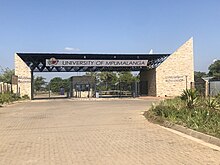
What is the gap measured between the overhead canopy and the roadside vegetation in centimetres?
3199

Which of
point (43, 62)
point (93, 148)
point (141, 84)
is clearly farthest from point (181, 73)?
point (93, 148)

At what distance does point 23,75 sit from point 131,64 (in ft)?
51.6

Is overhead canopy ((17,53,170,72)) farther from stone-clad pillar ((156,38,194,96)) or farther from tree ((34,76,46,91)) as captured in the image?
tree ((34,76,46,91))

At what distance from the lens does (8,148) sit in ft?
32.9

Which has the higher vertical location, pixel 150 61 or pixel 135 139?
pixel 150 61

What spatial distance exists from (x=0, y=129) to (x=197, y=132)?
8.18 metres

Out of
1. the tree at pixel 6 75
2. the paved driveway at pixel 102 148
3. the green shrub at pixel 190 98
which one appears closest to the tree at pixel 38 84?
the tree at pixel 6 75

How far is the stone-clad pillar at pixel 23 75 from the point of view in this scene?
49.3 metres

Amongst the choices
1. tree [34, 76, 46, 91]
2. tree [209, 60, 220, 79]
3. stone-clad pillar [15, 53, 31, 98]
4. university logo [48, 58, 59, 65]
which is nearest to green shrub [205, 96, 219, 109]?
university logo [48, 58, 59, 65]

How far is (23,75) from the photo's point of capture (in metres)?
49.7

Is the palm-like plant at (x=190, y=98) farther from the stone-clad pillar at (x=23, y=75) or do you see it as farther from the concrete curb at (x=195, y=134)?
the stone-clad pillar at (x=23, y=75)

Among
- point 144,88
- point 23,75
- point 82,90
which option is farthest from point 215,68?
point 23,75

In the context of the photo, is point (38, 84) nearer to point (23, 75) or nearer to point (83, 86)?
point (83, 86)

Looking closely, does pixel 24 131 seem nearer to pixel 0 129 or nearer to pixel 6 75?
pixel 0 129
